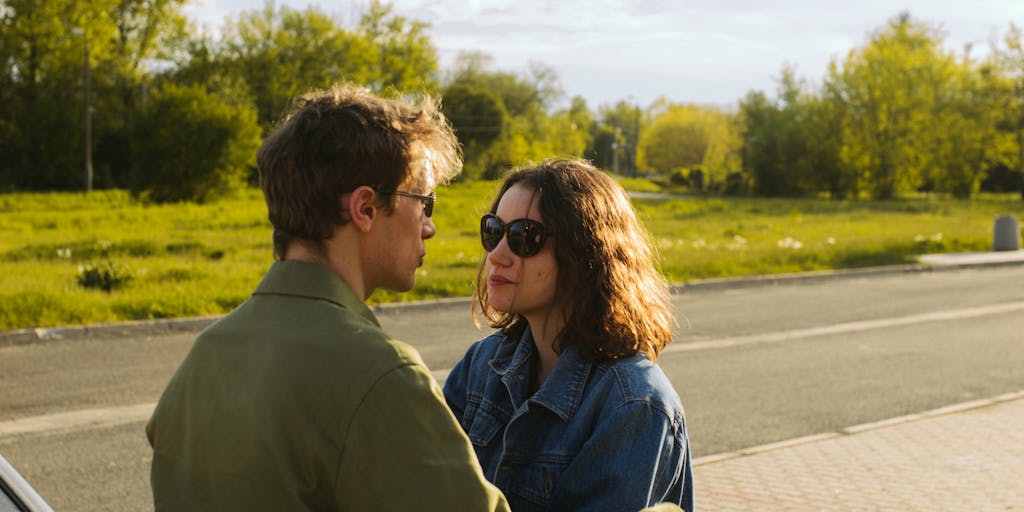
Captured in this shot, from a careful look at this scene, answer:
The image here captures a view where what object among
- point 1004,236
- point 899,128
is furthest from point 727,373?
point 899,128

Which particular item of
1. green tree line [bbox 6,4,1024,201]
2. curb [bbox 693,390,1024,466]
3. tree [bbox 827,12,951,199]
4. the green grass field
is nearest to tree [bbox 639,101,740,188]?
green tree line [bbox 6,4,1024,201]

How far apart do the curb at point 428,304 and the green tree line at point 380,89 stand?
23.5 meters

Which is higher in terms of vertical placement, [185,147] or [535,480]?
[185,147]

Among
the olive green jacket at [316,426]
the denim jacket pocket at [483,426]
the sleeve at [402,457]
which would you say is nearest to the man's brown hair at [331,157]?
the olive green jacket at [316,426]

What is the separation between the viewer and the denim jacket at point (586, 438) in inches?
91.3

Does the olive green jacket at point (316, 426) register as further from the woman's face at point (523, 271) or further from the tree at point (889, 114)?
the tree at point (889, 114)

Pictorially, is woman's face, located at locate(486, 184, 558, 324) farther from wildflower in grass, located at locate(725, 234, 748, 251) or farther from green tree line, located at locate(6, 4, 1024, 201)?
green tree line, located at locate(6, 4, 1024, 201)

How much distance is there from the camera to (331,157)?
5.98 ft

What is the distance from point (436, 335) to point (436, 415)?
34.1 feet

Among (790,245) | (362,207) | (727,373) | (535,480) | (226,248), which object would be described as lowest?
(727,373)

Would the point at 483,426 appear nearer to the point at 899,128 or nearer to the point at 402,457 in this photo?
the point at 402,457

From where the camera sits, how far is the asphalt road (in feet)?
22.2

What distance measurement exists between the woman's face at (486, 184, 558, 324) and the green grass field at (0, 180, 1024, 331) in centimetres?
40

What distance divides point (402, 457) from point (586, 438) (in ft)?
2.92
